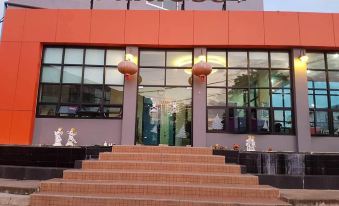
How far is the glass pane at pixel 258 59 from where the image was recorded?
1228 centimetres

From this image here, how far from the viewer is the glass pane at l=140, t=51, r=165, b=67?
1244 cm

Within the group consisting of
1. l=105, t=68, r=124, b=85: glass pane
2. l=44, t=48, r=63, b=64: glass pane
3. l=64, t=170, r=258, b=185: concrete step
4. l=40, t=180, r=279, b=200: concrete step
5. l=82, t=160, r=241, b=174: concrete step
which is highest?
l=44, t=48, r=63, b=64: glass pane

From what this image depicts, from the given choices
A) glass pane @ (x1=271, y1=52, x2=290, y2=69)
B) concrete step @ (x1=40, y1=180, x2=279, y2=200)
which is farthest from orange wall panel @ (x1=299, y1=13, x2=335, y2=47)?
concrete step @ (x1=40, y1=180, x2=279, y2=200)

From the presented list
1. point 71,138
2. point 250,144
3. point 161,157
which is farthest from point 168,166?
point 71,138

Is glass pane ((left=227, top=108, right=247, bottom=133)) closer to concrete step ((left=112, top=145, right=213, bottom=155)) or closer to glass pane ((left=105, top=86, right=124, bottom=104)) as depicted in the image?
concrete step ((left=112, top=145, right=213, bottom=155))

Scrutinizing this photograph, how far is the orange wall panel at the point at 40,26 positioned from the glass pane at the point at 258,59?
7731 millimetres

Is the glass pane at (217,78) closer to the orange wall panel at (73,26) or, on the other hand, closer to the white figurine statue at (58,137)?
the orange wall panel at (73,26)

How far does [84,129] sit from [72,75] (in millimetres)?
2176

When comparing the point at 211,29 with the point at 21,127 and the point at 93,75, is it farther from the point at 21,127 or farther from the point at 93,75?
the point at 21,127

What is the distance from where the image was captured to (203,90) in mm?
11961

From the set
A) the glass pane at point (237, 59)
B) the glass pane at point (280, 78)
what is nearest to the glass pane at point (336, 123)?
the glass pane at point (280, 78)

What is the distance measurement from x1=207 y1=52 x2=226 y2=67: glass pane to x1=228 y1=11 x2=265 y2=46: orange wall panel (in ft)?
2.25

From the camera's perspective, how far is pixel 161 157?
305 inches

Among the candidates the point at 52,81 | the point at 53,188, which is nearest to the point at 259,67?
the point at 52,81
